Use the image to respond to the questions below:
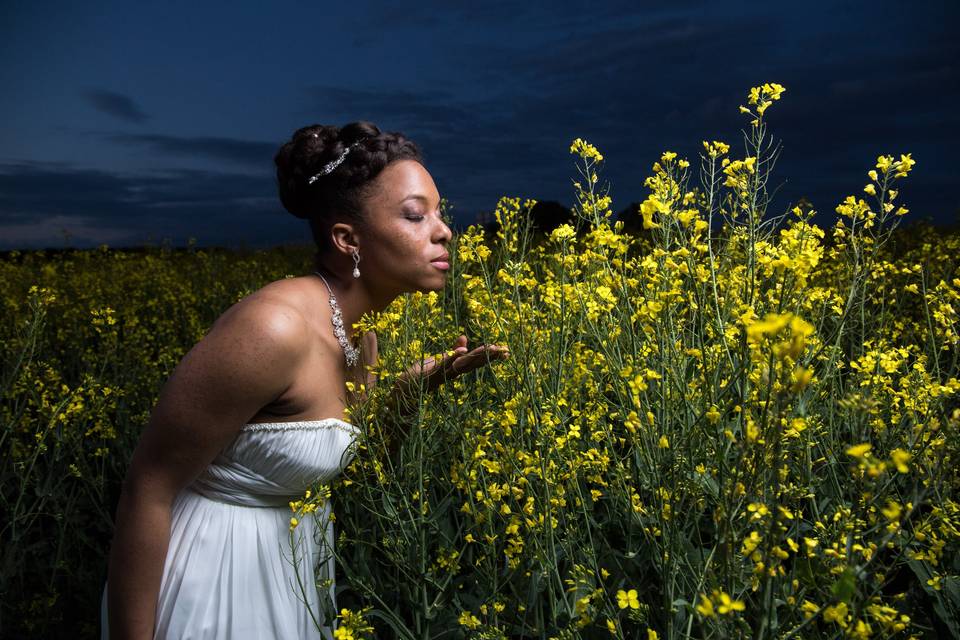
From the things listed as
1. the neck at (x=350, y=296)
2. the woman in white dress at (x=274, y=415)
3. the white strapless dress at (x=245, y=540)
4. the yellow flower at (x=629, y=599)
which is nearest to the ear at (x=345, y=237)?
Result: the woman in white dress at (x=274, y=415)

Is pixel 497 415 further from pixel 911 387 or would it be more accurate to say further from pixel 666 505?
pixel 911 387

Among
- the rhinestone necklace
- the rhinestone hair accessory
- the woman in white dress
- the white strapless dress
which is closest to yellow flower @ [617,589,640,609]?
the woman in white dress

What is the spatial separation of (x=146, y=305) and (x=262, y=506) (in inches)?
209

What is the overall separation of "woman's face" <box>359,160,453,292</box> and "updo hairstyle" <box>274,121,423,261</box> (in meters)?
0.04

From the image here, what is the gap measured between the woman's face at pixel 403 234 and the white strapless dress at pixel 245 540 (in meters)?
0.45

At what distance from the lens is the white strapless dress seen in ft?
6.36

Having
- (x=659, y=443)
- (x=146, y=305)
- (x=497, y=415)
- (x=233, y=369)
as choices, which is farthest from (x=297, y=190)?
Result: (x=146, y=305)

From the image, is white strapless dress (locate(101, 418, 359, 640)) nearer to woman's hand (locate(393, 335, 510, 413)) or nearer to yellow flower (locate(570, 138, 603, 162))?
woman's hand (locate(393, 335, 510, 413))

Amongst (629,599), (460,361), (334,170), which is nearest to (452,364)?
(460,361)

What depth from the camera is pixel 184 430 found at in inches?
70.9

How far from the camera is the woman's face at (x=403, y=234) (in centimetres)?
206

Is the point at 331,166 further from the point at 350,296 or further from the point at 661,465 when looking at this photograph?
the point at 661,465

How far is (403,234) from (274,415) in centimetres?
60

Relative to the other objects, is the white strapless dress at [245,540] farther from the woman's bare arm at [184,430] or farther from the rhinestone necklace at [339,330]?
the rhinestone necklace at [339,330]
